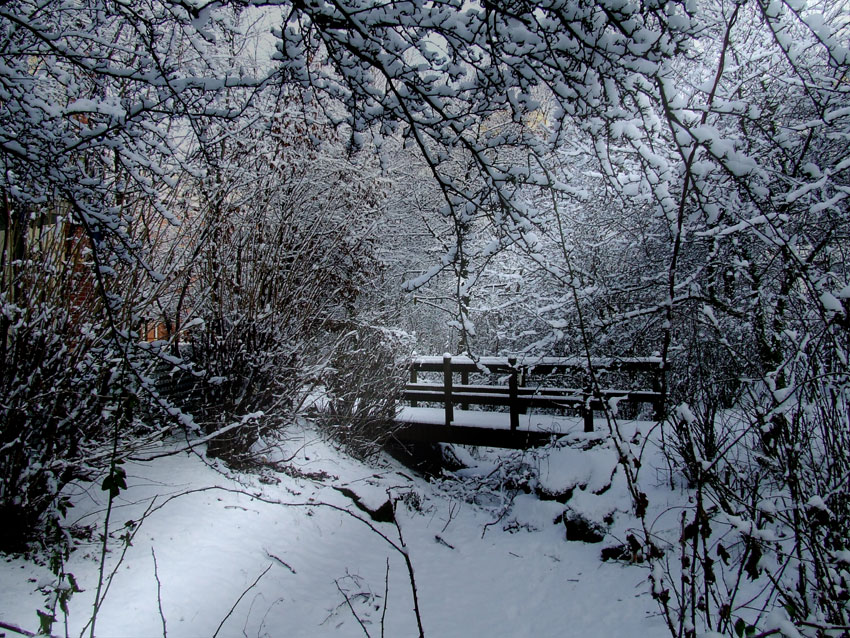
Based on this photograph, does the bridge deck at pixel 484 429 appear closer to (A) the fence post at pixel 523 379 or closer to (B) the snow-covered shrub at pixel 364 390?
(A) the fence post at pixel 523 379

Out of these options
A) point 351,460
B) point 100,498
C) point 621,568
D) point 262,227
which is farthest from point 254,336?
point 621,568

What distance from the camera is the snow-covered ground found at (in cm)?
378

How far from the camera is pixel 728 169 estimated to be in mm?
1732

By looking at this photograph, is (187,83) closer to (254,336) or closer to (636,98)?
(636,98)

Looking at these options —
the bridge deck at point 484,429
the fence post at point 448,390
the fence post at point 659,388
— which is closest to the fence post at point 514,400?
the bridge deck at point 484,429

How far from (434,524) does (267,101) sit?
762 centimetres

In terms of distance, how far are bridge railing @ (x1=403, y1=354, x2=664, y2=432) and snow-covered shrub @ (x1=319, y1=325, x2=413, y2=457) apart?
0.75 m

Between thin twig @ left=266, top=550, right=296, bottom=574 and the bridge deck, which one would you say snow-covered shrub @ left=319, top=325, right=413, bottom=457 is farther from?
thin twig @ left=266, top=550, right=296, bottom=574

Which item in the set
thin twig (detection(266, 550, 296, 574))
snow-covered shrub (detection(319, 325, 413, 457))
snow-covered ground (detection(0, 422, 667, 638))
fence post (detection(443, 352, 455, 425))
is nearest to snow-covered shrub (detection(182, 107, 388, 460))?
snow-covered ground (detection(0, 422, 667, 638))

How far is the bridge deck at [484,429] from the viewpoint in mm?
8391

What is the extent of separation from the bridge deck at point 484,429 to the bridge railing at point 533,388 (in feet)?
0.58

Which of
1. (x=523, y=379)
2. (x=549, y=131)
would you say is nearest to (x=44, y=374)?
(x=549, y=131)

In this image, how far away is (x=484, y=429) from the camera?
8.82 meters

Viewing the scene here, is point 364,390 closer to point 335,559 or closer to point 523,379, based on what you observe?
point 523,379
